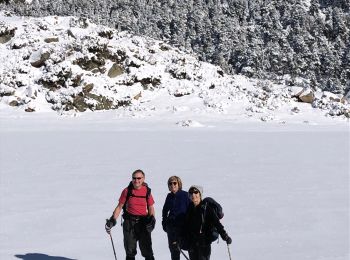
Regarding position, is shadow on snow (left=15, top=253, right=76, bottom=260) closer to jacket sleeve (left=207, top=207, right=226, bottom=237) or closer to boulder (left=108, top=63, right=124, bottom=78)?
jacket sleeve (left=207, top=207, right=226, bottom=237)

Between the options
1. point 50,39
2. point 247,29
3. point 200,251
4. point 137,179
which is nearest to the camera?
point 200,251

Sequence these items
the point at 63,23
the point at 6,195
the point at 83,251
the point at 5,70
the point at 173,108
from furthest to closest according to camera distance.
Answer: the point at 63,23 < the point at 5,70 < the point at 173,108 < the point at 6,195 < the point at 83,251

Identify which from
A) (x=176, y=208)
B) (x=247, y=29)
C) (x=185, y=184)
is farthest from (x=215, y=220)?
(x=247, y=29)

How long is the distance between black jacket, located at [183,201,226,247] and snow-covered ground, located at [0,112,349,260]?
161 cm

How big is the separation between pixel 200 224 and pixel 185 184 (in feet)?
20.0

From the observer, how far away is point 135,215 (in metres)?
5.38

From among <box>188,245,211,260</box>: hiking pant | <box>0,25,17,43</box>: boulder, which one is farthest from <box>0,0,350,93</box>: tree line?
<box>188,245,211,260</box>: hiking pant

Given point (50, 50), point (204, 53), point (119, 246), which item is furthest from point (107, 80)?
point (204, 53)

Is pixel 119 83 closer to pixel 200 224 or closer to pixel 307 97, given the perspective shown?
pixel 307 97

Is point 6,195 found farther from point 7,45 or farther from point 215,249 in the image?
point 7,45

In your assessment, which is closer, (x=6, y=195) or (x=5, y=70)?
(x=6, y=195)

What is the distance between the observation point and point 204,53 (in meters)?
68.4

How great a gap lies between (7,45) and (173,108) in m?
17.4

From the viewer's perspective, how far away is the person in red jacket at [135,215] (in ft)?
17.6
